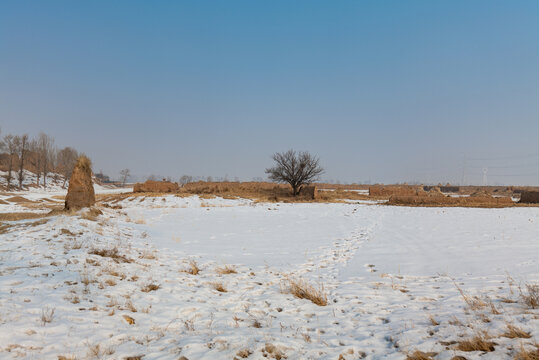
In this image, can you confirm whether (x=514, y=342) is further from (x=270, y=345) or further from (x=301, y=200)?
(x=301, y=200)

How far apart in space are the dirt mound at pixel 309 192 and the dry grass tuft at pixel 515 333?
2645 centimetres

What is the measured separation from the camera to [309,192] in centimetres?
3055

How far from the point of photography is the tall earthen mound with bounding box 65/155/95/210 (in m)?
12.1

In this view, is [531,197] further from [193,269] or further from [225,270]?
[193,269]

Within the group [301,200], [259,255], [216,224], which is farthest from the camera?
[301,200]

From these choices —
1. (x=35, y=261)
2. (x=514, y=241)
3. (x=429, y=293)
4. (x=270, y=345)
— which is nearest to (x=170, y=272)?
(x=35, y=261)

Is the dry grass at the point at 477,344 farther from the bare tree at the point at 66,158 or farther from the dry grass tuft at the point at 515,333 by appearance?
the bare tree at the point at 66,158

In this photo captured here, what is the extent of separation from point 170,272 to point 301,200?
22.9 meters

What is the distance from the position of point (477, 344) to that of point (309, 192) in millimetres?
27766

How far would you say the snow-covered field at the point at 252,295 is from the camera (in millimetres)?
3154

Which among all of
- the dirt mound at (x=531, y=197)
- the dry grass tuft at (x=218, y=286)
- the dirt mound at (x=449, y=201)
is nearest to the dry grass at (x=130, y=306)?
the dry grass tuft at (x=218, y=286)

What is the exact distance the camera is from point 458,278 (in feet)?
18.8

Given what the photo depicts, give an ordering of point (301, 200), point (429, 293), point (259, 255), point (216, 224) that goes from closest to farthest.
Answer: point (429, 293) → point (259, 255) → point (216, 224) → point (301, 200)

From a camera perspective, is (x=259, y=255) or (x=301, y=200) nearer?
(x=259, y=255)
